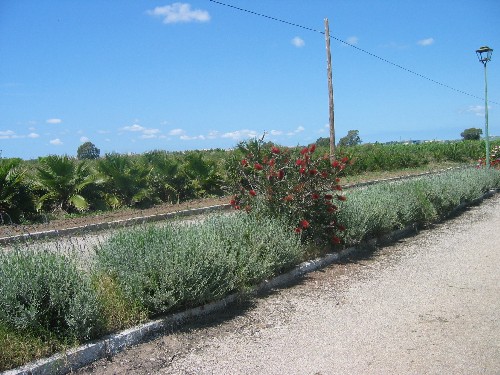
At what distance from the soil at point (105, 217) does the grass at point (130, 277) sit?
196 inches

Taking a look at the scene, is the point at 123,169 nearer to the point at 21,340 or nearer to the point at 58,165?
the point at 58,165

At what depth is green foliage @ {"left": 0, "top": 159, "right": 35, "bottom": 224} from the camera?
11953mm

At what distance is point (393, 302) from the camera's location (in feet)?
18.4

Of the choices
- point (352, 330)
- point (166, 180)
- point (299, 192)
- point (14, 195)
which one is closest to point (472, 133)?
point (166, 180)

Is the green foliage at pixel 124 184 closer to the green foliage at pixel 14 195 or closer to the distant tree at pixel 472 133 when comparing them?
the green foliage at pixel 14 195

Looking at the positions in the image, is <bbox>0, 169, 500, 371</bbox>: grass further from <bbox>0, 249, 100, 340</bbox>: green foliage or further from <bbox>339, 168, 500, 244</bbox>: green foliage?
<bbox>339, 168, 500, 244</bbox>: green foliage

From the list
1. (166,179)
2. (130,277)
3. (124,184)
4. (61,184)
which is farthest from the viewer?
(166,179)

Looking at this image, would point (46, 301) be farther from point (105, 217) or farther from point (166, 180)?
point (166, 180)

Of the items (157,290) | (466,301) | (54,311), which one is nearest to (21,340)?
(54,311)

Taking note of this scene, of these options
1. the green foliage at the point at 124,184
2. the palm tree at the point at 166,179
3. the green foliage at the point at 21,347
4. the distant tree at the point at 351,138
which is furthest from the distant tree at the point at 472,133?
the green foliage at the point at 21,347

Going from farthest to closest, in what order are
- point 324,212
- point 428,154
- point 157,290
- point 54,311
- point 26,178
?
point 428,154 < point 26,178 < point 324,212 < point 157,290 < point 54,311

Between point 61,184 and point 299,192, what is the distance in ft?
27.5

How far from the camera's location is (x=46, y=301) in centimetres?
409

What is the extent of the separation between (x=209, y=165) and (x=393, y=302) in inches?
494
